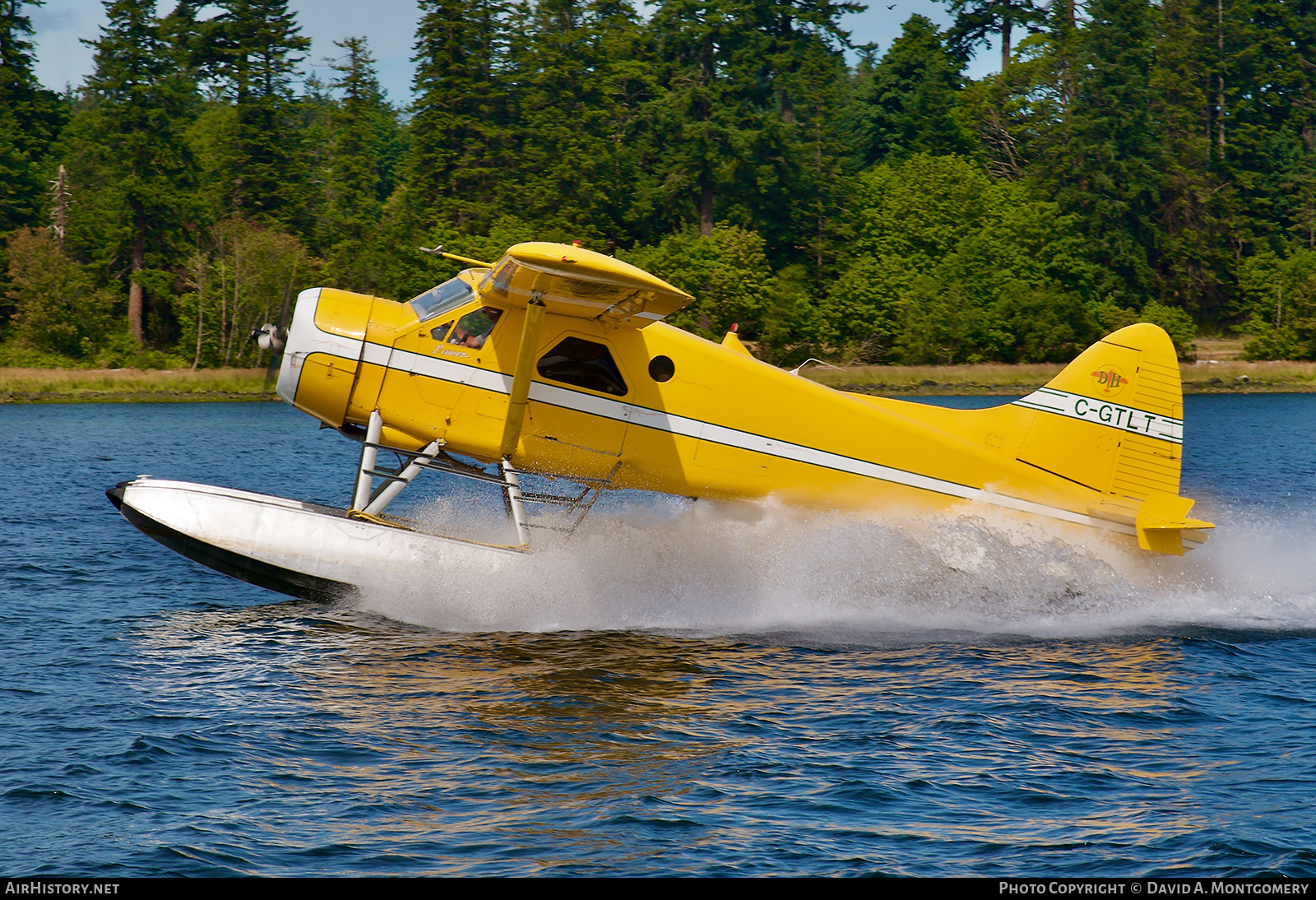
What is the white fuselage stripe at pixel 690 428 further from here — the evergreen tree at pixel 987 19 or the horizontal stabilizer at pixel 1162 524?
the evergreen tree at pixel 987 19

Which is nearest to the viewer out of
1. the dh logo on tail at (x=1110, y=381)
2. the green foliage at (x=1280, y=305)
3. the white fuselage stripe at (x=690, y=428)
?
the white fuselage stripe at (x=690, y=428)

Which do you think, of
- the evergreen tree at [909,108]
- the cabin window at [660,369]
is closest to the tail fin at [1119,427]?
the cabin window at [660,369]

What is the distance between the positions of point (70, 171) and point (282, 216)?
36.7ft

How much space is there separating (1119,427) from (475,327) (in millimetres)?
6650

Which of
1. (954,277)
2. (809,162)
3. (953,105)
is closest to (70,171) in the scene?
(809,162)

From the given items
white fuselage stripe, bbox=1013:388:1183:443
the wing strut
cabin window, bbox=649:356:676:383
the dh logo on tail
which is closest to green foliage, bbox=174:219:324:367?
the wing strut

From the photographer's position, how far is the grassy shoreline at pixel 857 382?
45.0 meters

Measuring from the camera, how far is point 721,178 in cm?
6294

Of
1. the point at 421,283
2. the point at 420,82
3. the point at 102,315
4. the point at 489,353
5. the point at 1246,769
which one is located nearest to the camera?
the point at 1246,769

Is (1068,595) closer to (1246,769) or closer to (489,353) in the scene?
(1246,769)

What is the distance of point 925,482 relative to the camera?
11.7 meters

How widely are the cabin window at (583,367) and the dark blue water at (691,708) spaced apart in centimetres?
160

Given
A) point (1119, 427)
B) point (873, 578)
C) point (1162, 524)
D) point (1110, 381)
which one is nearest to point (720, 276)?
point (1110, 381)

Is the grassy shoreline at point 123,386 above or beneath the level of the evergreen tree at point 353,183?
beneath
